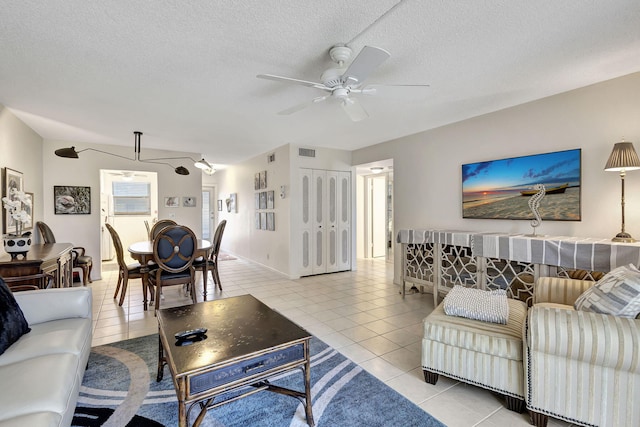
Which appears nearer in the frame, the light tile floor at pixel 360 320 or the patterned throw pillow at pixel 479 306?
the light tile floor at pixel 360 320

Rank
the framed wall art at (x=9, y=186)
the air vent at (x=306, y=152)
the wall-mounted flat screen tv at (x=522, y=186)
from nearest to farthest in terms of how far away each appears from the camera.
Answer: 1. the wall-mounted flat screen tv at (x=522, y=186)
2. the framed wall art at (x=9, y=186)
3. the air vent at (x=306, y=152)

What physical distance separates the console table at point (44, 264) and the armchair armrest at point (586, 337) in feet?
12.8

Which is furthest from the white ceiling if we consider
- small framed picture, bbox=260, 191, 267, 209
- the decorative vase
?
small framed picture, bbox=260, 191, 267, 209

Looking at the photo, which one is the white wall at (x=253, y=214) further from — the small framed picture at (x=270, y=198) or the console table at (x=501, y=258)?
the console table at (x=501, y=258)

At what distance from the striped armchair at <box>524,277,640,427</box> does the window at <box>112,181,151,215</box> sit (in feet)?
28.9

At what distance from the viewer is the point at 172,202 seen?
6004 mm

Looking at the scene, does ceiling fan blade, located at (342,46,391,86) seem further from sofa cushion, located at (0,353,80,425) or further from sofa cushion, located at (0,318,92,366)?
sofa cushion, located at (0,318,92,366)

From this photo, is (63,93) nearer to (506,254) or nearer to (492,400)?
(492,400)

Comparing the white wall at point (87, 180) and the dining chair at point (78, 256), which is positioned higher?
the white wall at point (87, 180)

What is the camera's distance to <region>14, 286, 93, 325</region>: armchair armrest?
209 centimetres

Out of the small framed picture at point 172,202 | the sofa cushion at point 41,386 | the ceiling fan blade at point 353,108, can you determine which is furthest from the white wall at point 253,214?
the sofa cushion at point 41,386

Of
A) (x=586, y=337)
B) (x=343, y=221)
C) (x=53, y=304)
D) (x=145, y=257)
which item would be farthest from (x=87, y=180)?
(x=586, y=337)

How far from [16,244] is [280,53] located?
2951 mm

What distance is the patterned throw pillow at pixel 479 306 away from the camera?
213 centimetres
